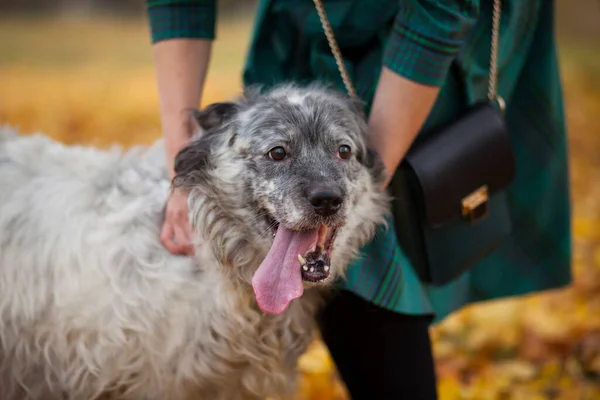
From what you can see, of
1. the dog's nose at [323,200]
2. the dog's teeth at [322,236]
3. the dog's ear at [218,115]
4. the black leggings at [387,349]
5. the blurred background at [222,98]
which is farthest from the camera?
the blurred background at [222,98]

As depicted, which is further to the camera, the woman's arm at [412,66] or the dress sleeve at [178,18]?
the dress sleeve at [178,18]

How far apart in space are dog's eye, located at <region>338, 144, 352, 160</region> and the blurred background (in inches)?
58.4

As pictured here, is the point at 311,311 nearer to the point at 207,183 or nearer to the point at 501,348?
the point at 207,183

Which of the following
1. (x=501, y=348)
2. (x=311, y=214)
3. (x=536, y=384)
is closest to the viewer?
(x=311, y=214)

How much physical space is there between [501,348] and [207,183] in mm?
1938

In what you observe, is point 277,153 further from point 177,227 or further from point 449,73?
point 449,73

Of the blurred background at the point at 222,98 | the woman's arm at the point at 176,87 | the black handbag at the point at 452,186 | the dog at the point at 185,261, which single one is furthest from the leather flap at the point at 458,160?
the blurred background at the point at 222,98

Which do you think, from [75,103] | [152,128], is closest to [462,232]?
[152,128]

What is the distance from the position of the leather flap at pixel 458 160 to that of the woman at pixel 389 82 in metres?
0.07

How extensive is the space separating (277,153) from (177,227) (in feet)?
1.23

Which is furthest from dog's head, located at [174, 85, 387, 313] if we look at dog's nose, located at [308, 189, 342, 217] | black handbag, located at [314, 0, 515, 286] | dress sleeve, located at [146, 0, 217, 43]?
dress sleeve, located at [146, 0, 217, 43]

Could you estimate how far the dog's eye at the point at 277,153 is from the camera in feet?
5.52

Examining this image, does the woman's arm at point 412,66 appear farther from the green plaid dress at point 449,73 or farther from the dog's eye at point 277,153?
the dog's eye at point 277,153

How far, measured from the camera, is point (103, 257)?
5.90 ft
